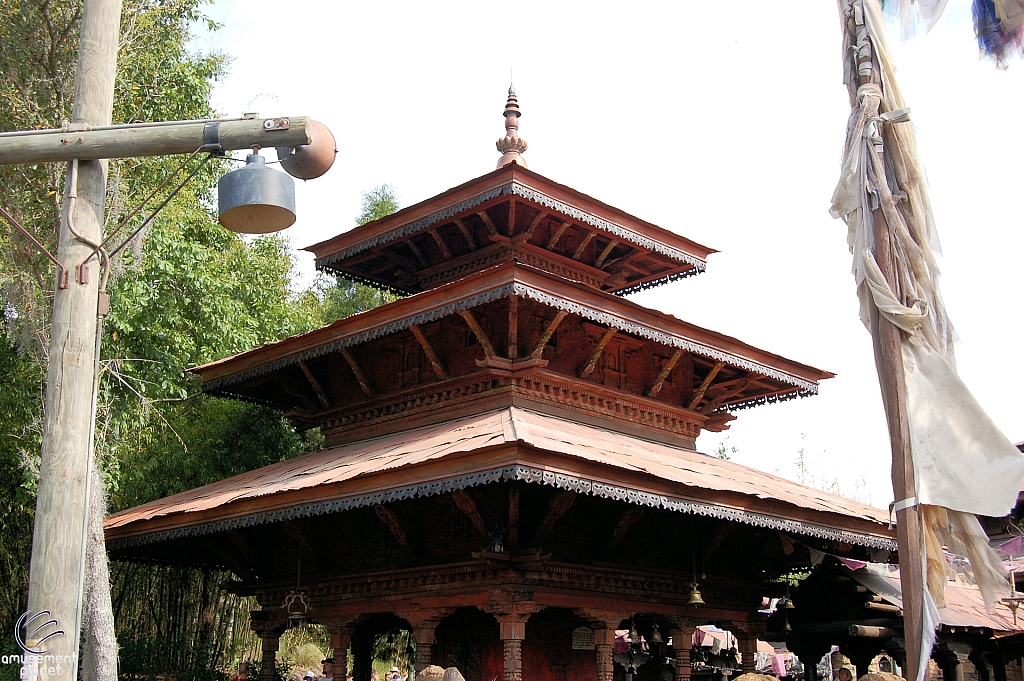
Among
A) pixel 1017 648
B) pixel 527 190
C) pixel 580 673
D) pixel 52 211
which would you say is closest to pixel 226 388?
pixel 52 211

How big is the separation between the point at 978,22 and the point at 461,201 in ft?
21.5

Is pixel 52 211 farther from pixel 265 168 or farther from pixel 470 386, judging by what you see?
pixel 265 168

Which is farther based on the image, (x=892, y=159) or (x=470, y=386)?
(x=470, y=386)

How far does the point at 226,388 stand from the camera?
14.9m

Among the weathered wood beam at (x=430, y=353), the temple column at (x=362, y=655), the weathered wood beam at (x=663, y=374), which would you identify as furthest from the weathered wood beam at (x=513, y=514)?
the temple column at (x=362, y=655)

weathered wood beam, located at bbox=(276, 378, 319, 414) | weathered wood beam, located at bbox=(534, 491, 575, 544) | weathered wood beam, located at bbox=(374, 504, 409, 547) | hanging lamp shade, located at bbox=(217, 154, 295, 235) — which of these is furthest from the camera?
weathered wood beam, located at bbox=(276, 378, 319, 414)

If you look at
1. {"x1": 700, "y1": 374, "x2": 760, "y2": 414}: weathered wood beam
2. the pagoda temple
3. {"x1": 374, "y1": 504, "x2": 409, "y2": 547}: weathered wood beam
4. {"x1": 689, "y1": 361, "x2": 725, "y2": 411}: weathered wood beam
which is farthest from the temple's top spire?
{"x1": 374, "y1": 504, "x2": 409, "y2": 547}: weathered wood beam

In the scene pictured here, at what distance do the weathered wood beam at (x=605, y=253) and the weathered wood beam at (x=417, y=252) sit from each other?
2.48 m

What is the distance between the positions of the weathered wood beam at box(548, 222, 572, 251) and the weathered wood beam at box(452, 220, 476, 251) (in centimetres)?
105

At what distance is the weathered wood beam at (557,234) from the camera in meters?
13.2

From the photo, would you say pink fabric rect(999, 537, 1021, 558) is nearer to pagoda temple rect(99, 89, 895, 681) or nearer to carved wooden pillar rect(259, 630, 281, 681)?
pagoda temple rect(99, 89, 895, 681)

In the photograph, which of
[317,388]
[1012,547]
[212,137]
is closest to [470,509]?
[317,388]

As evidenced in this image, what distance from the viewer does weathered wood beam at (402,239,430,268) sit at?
1424cm

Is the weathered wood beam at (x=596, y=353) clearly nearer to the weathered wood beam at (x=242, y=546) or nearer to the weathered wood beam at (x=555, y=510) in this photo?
the weathered wood beam at (x=555, y=510)
